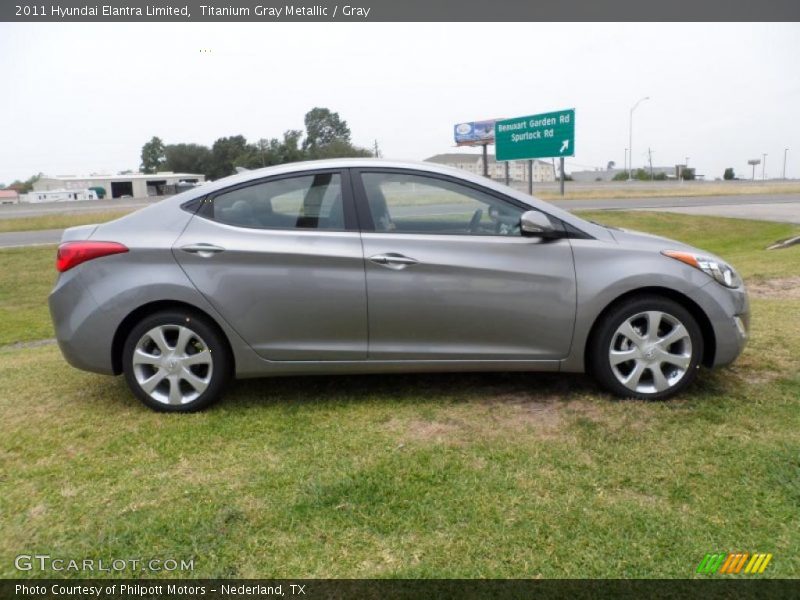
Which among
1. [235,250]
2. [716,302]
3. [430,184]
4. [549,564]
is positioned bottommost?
[549,564]

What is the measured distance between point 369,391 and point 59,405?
79.6 inches

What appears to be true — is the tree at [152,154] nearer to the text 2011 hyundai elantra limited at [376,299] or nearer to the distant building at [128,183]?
the distant building at [128,183]

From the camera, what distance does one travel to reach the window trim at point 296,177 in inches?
153

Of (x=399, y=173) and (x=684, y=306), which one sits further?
(x=399, y=173)

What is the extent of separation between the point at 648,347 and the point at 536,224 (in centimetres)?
100

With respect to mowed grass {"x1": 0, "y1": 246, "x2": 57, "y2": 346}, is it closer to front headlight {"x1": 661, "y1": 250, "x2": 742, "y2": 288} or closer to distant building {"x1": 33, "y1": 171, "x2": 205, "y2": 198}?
front headlight {"x1": 661, "y1": 250, "x2": 742, "y2": 288}

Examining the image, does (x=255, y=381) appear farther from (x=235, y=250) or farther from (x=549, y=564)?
(x=549, y=564)

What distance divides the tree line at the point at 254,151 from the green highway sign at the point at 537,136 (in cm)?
682

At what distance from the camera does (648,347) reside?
3.80 metres

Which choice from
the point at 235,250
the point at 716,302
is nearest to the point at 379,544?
the point at 235,250

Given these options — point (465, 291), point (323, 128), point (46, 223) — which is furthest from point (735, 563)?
point (323, 128)

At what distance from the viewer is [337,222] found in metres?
3.90

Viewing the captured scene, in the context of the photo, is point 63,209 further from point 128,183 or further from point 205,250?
point 205,250

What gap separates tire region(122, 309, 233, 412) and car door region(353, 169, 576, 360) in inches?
38.6
